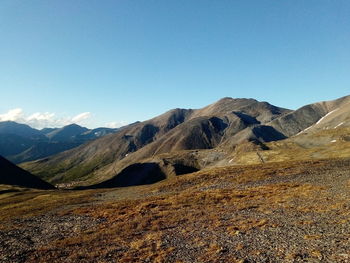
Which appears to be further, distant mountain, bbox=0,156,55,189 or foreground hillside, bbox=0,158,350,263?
distant mountain, bbox=0,156,55,189

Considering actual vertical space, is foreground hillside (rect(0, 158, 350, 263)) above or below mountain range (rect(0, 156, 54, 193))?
below

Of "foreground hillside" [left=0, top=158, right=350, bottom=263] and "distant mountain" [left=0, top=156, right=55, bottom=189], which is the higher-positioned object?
"distant mountain" [left=0, top=156, right=55, bottom=189]

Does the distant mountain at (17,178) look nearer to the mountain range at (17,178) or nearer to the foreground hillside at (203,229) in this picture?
the mountain range at (17,178)

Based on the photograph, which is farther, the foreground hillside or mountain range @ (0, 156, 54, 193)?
mountain range @ (0, 156, 54, 193)

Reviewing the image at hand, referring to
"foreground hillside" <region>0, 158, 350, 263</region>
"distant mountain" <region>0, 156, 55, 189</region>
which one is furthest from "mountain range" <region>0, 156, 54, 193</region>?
"foreground hillside" <region>0, 158, 350, 263</region>

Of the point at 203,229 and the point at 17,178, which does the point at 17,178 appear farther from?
the point at 203,229

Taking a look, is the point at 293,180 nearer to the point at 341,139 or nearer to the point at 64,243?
the point at 64,243

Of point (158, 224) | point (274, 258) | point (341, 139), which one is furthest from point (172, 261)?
point (341, 139)

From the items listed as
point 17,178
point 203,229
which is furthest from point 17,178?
point 203,229

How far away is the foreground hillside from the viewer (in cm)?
2523

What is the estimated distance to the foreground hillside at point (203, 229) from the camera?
25.2 metres

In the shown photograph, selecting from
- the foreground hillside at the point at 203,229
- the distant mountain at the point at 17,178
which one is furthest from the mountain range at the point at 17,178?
the foreground hillside at the point at 203,229

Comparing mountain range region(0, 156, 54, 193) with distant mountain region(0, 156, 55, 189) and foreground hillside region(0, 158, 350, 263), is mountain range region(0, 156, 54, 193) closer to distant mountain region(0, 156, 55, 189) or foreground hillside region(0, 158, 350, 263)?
distant mountain region(0, 156, 55, 189)

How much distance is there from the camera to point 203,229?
33594mm
